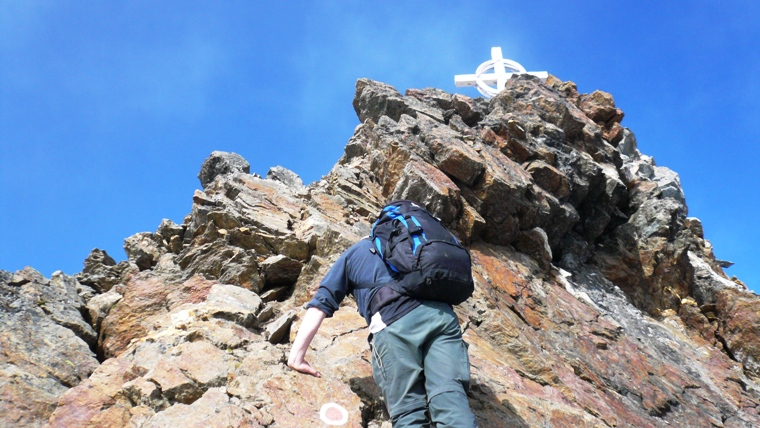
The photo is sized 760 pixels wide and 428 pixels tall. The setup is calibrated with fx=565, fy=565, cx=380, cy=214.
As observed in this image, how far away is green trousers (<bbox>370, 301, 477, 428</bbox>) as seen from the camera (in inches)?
229

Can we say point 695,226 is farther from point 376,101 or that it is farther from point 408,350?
point 408,350

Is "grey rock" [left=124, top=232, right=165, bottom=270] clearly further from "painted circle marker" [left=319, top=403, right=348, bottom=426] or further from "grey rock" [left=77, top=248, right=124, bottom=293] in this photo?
"painted circle marker" [left=319, top=403, right=348, bottom=426]

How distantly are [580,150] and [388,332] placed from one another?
2088 cm

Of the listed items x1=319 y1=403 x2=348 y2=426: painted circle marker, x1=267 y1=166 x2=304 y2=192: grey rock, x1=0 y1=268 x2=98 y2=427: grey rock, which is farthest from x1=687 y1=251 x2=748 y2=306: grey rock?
x1=0 y1=268 x2=98 y2=427: grey rock

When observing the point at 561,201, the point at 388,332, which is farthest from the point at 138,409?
the point at 561,201

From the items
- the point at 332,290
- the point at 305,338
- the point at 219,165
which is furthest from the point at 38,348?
the point at 219,165

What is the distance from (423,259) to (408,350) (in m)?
1.03

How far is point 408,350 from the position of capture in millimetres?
6262

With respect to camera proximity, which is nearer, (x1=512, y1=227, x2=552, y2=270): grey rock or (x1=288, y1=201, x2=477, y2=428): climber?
(x1=288, y1=201, x2=477, y2=428): climber

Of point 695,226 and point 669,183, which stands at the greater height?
point 669,183

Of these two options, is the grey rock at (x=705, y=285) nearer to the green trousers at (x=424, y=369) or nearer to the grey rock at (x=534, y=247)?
the grey rock at (x=534, y=247)

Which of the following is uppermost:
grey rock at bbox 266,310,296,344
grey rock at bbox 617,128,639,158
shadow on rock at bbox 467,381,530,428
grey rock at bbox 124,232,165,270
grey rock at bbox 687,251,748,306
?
grey rock at bbox 617,128,639,158

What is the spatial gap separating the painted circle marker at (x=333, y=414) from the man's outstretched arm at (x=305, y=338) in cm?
55

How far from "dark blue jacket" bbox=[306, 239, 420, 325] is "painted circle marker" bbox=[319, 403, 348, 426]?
1085 mm
